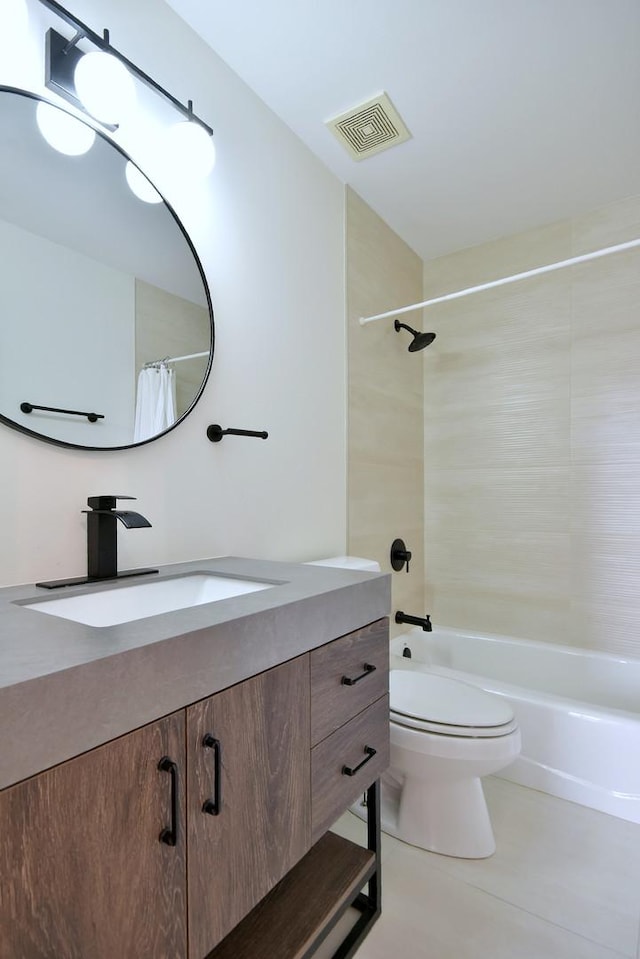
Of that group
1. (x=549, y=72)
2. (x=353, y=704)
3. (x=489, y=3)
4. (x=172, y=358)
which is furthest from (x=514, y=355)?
(x=353, y=704)

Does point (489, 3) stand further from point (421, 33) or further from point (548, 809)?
point (548, 809)

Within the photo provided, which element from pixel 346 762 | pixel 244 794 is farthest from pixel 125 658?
pixel 346 762

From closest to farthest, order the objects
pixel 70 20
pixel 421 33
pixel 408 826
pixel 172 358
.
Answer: pixel 70 20 < pixel 172 358 < pixel 421 33 < pixel 408 826

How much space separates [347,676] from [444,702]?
73 cm

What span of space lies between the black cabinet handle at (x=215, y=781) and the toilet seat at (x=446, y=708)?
90cm

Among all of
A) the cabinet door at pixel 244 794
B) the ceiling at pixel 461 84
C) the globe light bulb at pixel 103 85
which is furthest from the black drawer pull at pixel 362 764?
the ceiling at pixel 461 84

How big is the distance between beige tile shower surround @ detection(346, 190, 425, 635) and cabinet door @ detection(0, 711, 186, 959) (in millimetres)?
1468

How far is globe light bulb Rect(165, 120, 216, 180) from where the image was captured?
1290 mm

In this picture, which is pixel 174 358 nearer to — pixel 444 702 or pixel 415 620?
pixel 444 702

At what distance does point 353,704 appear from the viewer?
3.44ft

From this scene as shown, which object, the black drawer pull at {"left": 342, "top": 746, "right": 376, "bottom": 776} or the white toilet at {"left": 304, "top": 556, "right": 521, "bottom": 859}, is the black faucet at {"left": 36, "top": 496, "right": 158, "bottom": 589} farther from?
the white toilet at {"left": 304, "top": 556, "right": 521, "bottom": 859}

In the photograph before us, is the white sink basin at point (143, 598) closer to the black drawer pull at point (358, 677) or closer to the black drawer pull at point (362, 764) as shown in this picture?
the black drawer pull at point (358, 677)

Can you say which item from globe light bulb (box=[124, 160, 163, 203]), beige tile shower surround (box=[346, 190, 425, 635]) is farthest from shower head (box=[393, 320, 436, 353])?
globe light bulb (box=[124, 160, 163, 203])

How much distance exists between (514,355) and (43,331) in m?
2.19
